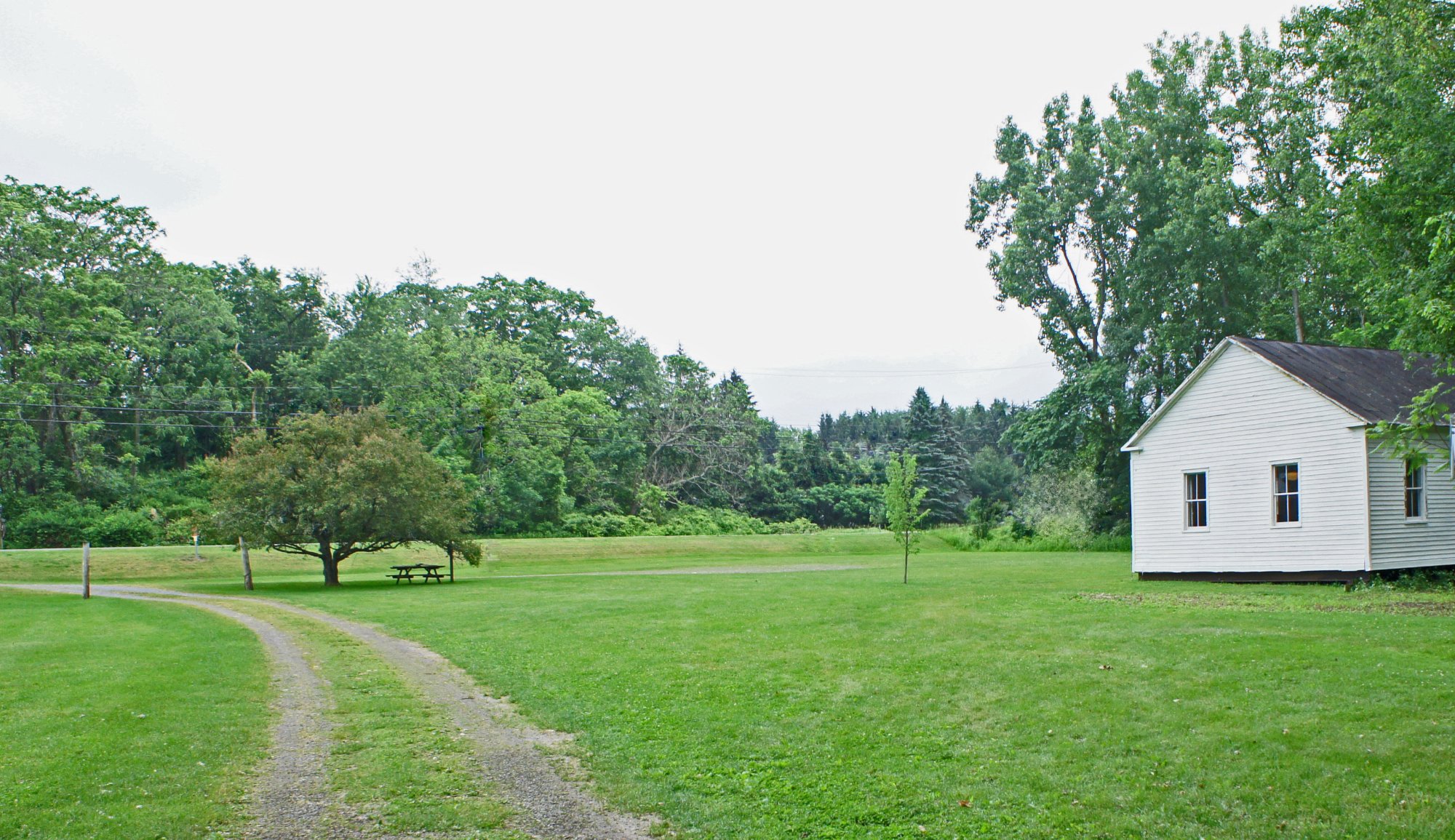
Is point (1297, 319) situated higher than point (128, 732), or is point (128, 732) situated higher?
point (1297, 319)

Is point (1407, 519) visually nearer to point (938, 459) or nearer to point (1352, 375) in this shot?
point (1352, 375)

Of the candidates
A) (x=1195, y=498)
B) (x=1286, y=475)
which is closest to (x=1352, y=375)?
(x=1286, y=475)

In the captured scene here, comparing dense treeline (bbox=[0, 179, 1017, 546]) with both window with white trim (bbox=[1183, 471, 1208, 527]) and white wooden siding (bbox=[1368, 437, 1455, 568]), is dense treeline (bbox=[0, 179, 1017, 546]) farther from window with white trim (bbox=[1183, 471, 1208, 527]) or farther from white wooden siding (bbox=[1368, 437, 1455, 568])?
white wooden siding (bbox=[1368, 437, 1455, 568])

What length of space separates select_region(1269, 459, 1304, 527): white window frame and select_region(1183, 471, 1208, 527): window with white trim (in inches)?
67.4

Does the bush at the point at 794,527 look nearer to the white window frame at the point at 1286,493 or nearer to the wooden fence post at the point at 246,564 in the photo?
the wooden fence post at the point at 246,564

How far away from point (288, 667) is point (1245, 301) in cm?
4141

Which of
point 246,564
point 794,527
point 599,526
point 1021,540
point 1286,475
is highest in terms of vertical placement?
point 1286,475

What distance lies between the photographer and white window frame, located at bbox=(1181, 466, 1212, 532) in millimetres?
23266

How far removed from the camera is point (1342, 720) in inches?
304

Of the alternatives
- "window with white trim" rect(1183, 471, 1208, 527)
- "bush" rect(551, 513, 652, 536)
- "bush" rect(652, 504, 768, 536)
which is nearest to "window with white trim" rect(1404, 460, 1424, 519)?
"window with white trim" rect(1183, 471, 1208, 527)

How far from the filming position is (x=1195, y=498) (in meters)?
23.8

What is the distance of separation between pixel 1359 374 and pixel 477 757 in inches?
926

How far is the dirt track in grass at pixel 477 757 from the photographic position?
604cm

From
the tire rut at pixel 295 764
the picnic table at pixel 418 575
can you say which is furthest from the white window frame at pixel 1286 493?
the picnic table at pixel 418 575
